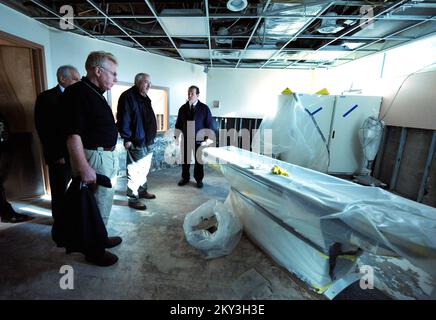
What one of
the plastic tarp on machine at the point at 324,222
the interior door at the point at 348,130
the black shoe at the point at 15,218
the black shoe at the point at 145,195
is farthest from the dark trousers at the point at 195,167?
the interior door at the point at 348,130

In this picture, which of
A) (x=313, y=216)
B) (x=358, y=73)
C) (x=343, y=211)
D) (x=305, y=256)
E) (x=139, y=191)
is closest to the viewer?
(x=343, y=211)

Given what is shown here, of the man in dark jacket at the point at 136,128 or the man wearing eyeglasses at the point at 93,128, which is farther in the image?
the man in dark jacket at the point at 136,128

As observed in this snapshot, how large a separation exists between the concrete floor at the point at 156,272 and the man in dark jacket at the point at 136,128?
→ 551 millimetres

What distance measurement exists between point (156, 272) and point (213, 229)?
575mm

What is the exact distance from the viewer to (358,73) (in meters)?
3.86

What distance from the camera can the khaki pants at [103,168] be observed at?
1.34 m

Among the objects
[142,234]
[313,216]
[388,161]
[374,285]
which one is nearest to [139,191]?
[142,234]

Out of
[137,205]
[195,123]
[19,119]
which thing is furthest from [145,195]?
[19,119]

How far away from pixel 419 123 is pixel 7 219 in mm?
4805

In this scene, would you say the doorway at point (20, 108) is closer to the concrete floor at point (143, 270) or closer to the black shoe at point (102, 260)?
the concrete floor at point (143, 270)

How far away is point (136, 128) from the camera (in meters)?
2.19

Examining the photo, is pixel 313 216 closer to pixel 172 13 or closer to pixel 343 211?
pixel 343 211

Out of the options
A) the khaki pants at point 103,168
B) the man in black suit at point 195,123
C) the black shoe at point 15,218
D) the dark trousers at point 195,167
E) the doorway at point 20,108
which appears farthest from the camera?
the dark trousers at point 195,167

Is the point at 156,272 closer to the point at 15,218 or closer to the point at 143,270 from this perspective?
the point at 143,270
